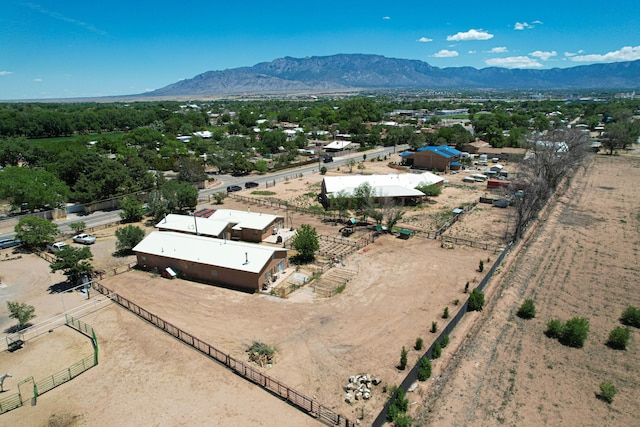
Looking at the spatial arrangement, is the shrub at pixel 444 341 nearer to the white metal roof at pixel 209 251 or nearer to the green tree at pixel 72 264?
the white metal roof at pixel 209 251

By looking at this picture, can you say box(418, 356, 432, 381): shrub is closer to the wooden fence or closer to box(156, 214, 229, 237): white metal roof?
the wooden fence

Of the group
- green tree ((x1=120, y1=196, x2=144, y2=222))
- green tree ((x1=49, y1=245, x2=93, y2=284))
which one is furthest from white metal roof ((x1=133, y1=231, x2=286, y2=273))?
green tree ((x1=120, y1=196, x2=144, y2=222))

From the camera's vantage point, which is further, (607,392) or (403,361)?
(403,361)

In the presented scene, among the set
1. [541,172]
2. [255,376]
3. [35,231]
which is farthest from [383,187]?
[35,231]

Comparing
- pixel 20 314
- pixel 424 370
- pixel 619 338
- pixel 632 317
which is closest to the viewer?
pixel 424 370

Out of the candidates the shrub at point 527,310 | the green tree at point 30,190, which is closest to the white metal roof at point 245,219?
the green tree at point 30,190

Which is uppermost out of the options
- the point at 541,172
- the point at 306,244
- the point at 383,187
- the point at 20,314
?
the point at 541,172

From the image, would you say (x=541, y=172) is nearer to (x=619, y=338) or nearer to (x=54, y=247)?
(x=619, y=338)
